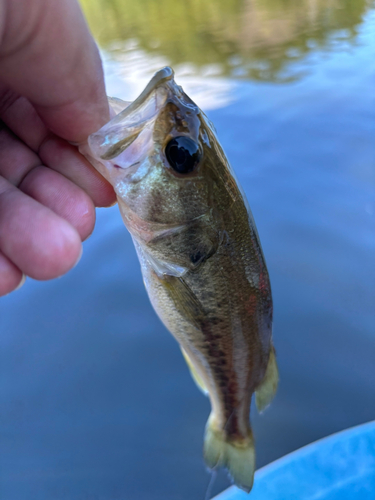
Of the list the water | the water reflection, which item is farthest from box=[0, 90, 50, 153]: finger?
the water reflection

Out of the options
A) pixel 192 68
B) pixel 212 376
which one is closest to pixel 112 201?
pixel 212 376

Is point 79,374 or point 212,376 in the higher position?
point 212,376

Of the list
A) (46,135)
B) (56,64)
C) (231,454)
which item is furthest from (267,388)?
(56,64)

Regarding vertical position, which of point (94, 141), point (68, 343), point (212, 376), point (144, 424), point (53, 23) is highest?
point (53, 23)

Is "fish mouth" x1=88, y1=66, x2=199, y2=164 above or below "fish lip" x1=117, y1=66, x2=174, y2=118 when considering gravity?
below

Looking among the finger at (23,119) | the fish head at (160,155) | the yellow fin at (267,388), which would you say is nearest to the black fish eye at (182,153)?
the fish head at (160,155)

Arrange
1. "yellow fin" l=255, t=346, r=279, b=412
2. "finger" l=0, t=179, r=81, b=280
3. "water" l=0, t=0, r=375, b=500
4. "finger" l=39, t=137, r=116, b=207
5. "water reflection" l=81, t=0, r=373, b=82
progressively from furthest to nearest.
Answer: "water reflection" l=81, t=0, r=373, b=82, "water" l=0, t=0, r=375, b=500, "yellow fin" l=255, t=346, r=279, b=412, "finger" l=39, t=137, r=116, b=207, "finger" l=0, t=179, r=81, b=280

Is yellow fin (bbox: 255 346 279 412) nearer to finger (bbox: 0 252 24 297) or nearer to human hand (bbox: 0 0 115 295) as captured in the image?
human hand (bbox: 0 0 115 295)

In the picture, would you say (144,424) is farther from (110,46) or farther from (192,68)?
(110,46)
